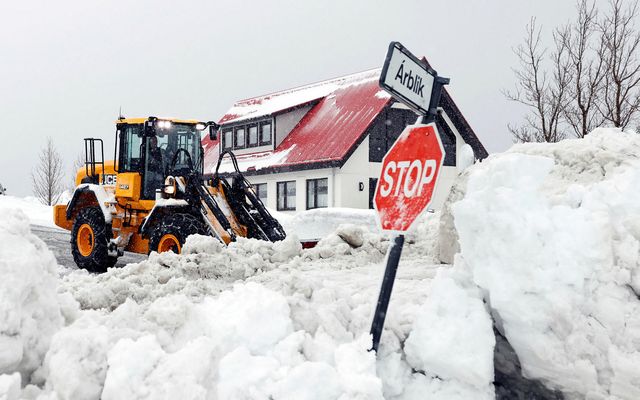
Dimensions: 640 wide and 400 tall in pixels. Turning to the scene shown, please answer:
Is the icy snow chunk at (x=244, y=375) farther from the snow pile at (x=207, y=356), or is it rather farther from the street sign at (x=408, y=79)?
the street sign at (x=408, y=79)

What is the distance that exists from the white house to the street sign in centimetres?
1669

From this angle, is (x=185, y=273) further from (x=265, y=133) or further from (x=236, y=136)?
(x=236, y=136)

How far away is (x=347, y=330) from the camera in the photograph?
12.0ft

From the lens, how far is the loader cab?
10.6 m

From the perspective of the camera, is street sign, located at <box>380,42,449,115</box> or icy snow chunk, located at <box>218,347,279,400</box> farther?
street sign, located at <box>380,42,449,115</box>

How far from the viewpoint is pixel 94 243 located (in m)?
10.5

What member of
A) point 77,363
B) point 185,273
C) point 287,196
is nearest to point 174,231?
point 185,273

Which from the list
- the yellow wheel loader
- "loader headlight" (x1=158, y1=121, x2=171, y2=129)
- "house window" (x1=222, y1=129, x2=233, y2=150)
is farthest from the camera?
"house window" (x1=222, y1=129, x2=233, y2=150)

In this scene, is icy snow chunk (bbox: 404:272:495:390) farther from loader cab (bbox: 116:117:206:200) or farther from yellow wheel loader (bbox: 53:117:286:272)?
loader cab (bbox: 116:117:206:200)

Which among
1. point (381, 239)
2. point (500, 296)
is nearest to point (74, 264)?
point (381, 239)

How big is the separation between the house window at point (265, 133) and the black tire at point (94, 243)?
15.0 meters

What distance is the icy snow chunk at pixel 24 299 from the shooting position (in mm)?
2803

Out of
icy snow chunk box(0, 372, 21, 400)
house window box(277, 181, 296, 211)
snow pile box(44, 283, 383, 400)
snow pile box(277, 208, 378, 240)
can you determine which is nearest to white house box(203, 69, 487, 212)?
house window box(277, 181, 296, 211)

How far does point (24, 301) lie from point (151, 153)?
787cm
